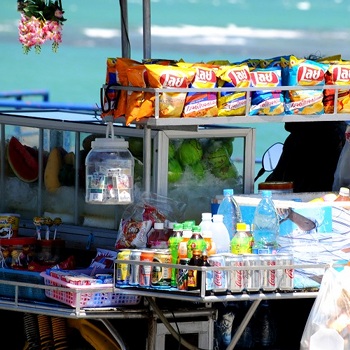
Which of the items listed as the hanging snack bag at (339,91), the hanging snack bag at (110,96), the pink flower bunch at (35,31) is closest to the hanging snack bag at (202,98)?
the hanging snack bag at (110,96)

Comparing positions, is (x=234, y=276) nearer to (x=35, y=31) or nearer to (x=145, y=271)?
(x=145, y=271)

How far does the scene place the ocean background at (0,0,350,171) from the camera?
18609 millimetres

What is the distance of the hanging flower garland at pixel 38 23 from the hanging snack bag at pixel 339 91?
123cm

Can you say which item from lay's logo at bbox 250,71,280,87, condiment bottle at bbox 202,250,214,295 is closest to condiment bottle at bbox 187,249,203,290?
condiment bottle at bbox 202,250,214,295

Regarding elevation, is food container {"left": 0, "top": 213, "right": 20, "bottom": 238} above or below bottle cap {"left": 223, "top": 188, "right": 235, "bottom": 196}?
below

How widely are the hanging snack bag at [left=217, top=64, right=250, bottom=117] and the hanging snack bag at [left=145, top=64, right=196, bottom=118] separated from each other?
7.1 inches

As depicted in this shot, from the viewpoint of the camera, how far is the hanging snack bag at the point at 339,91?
4.78 m

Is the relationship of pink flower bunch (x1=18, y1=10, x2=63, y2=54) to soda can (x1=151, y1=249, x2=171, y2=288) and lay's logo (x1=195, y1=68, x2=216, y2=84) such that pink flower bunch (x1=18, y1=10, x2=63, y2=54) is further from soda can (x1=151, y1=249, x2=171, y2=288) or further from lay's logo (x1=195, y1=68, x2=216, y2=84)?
soda can (x1=151, y1=249, x2=171, y2=288)

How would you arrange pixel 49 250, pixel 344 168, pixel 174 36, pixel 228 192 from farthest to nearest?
pixel 174 36
pixel 344 168
pixel 49 250
pixel 228 192

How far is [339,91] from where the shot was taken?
4.78m

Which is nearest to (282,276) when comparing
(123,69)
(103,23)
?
(123,69)

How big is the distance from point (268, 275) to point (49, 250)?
3.87 ft

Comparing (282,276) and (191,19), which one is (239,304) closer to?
(282,276)

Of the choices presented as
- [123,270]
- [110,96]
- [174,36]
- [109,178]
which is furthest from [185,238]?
[174,36]
